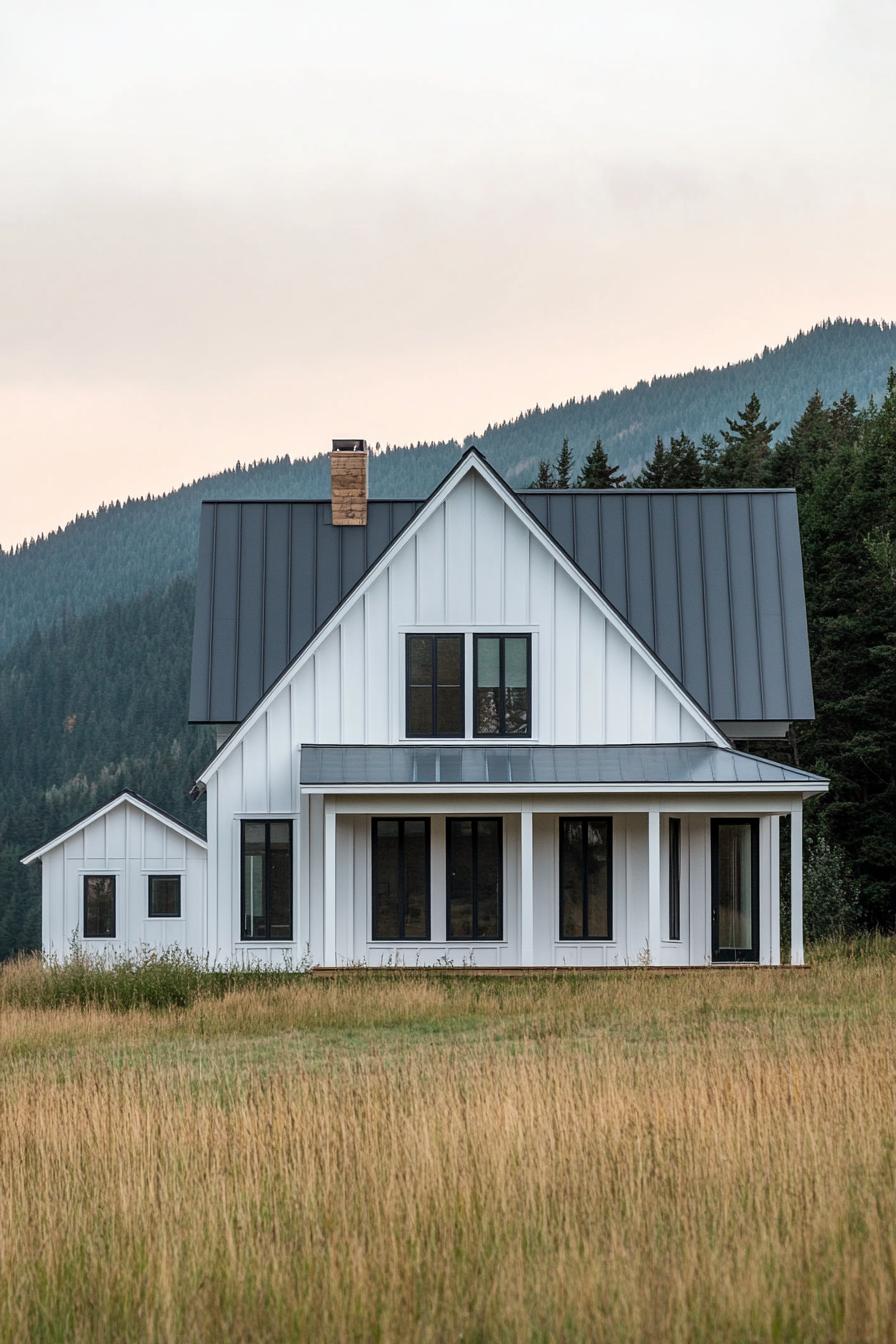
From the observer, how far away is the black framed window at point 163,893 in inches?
1201

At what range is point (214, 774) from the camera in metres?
29.0

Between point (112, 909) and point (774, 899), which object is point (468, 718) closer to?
point (774, 899)

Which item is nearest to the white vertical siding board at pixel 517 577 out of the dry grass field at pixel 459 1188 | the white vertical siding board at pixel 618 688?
the white vertical siding board at pixel 618 688

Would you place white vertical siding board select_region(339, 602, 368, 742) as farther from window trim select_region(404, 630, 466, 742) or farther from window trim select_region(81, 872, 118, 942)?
window trim select_region(81, 872, 118, 942)

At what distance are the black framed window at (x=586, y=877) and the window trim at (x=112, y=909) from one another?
804 centimetres

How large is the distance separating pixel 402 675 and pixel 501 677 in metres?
1.71

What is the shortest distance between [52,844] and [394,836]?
633 centimetres

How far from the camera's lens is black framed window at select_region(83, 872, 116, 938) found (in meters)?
30.8

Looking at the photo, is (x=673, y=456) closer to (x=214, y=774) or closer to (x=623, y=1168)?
(x=214, y=774)

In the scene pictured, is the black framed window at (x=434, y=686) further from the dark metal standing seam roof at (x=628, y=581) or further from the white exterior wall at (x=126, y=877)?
the white exterior wall at (x=126, y=877)

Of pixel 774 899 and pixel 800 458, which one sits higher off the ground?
pixel 800 458

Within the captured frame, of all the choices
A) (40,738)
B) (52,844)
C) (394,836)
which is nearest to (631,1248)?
Answer: (394,836)

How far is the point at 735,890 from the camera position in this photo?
96.6 feet

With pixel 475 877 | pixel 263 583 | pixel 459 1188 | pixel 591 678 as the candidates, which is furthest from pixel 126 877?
pixel 459 1188
